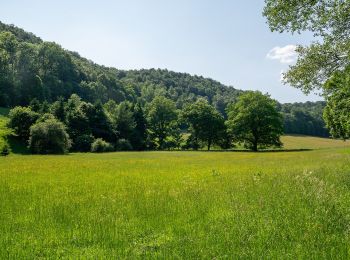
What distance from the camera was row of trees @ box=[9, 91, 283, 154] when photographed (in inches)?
2875

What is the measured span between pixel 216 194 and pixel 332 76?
10808 mm

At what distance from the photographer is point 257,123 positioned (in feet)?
Result: 297

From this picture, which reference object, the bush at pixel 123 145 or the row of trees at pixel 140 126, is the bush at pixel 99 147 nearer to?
the row of trees at pixel 140 126

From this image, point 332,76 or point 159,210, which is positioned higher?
point 332,76

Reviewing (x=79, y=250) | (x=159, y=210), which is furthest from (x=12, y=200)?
(x=79, y=250)

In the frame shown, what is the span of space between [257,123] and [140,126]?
3311 cm

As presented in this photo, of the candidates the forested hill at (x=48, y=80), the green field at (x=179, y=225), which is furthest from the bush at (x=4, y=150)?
the green field at (x=179, y=225)

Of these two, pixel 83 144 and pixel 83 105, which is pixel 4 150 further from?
pixel 83 105

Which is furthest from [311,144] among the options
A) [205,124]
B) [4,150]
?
[4,150]

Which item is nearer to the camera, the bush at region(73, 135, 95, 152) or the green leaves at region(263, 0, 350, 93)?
the green leaves at region(263, 0, 350, 93)

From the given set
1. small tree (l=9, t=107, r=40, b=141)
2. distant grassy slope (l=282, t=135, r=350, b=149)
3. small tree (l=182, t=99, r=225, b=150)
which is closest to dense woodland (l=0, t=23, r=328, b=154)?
small tree (l=9, t=107, r=40, b=141)

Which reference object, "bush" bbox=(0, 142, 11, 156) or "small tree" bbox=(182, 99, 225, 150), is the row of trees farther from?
"bush" bbox=(0, 142, 11, 156)

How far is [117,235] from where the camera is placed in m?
9.35

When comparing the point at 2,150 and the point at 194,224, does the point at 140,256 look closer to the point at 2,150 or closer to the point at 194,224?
the point at 194,224
